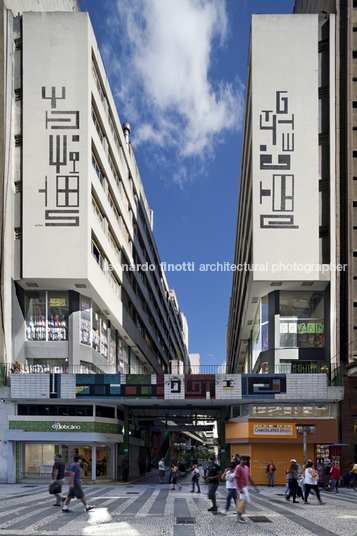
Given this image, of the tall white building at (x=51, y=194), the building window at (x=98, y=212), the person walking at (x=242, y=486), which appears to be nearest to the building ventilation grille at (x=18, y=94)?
the tall white building at (x=51, y=194)

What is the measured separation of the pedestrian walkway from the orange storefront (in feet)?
37.8

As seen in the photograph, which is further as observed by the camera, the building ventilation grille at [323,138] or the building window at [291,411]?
the building ventilation grille at [323,138]

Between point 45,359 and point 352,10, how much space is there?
107ft

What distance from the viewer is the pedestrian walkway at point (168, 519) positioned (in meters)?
12.2

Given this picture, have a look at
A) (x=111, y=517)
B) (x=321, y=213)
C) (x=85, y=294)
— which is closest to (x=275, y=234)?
(x=321, y=213)

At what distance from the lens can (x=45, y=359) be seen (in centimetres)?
3425

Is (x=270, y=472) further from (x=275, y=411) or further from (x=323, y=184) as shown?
(x=323, y=184)

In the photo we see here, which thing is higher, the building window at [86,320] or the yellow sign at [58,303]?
the yellow sign at [58,303]

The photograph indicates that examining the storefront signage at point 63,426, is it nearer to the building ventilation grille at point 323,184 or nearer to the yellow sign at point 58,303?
the yellow sign at point 58,303

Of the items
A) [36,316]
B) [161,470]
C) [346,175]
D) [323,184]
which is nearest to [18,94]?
[36,316]

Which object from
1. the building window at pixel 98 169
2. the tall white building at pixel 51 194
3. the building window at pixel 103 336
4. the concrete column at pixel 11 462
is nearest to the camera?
the concrete column at pixel 11 462

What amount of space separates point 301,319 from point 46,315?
17644mm

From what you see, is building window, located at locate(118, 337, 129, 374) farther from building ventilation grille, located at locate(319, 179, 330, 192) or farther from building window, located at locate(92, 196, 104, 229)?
building ventilation grille, located at locate(319, 179, 330, 192)

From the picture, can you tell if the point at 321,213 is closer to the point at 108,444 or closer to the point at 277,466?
the point at 277,466
